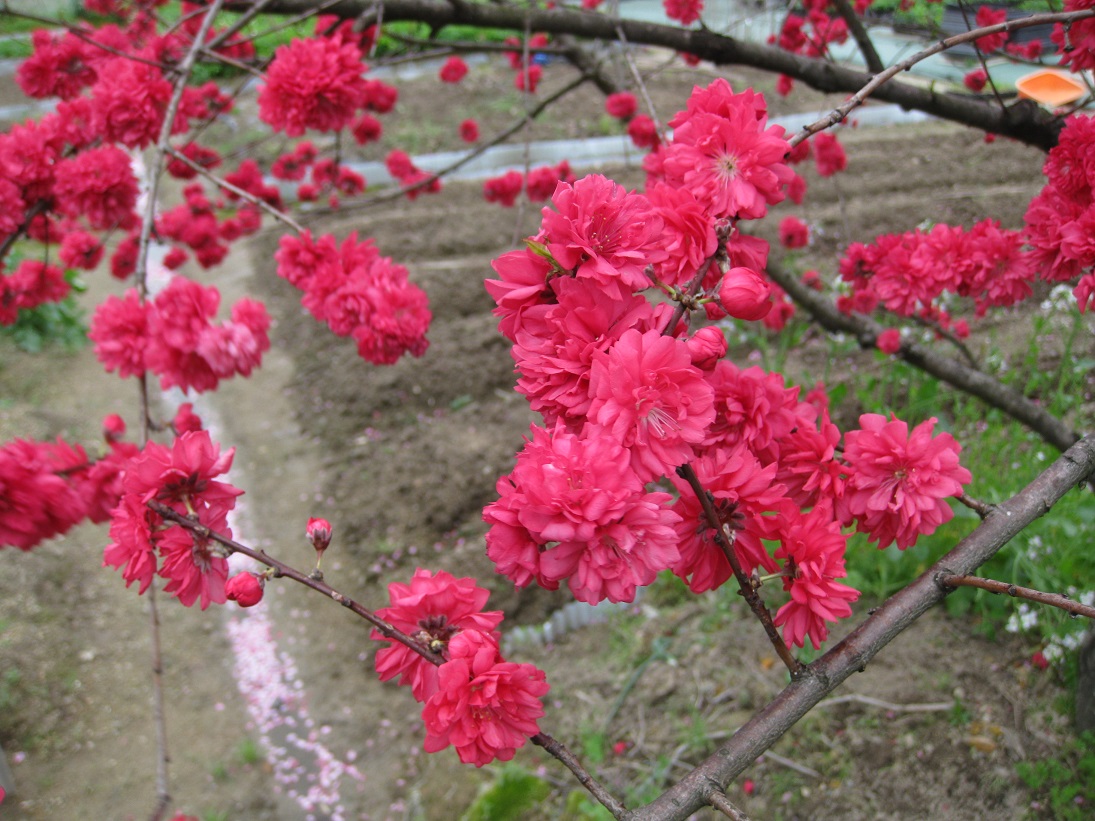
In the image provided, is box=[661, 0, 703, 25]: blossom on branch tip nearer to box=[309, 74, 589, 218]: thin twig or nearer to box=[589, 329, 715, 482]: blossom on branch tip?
box=[309, 74, 589, 218]: thin twig

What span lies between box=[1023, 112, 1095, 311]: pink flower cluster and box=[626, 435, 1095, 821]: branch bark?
32 cm

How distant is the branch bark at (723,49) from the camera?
1.95 m

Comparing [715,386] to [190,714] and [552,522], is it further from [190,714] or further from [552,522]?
[190,714]

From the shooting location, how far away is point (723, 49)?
226cm

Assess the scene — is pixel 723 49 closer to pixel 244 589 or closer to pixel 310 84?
pixel 310 84

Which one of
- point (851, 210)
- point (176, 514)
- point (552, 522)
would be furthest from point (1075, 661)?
point (851, 210)

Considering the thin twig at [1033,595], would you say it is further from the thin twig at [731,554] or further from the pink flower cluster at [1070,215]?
the pink flower cluster at [1070,215]

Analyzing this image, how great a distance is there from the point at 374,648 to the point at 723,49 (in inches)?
98.3

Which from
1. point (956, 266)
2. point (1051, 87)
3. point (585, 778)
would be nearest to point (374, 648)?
point (585, 778)

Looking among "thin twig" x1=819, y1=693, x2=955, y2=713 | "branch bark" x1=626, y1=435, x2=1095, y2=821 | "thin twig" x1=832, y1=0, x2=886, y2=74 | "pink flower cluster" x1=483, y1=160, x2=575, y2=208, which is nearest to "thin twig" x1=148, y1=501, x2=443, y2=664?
"branch bark" x1=626, y1=435, x2=1095, y2=821

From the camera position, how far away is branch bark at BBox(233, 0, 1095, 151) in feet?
6.39

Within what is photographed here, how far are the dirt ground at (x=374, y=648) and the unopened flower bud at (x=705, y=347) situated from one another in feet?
5.40

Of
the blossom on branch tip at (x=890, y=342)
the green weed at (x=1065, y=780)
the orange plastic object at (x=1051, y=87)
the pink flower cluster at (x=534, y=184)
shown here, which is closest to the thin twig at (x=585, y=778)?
the green weed at (x=1065, y=780)

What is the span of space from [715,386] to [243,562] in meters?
3.08
